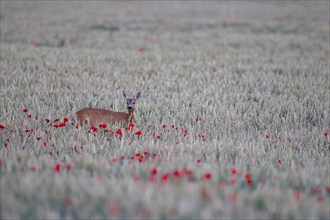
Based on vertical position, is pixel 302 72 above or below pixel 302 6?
below

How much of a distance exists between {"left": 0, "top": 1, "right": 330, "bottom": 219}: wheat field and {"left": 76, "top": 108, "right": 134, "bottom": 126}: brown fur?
20 cm

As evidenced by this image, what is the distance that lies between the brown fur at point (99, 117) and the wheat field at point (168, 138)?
198 mm

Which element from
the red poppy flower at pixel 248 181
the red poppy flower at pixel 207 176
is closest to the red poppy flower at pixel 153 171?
the red poppy flower at pixel 207 176

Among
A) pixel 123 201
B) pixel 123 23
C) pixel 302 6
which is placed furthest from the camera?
pixel 302 6

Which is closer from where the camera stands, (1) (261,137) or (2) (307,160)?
(2) (307,160)

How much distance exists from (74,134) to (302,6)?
3386 centimetres

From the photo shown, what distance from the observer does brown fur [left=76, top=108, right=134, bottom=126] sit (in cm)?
655

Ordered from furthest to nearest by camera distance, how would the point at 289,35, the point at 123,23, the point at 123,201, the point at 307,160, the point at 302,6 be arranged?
the point at 302,6
the point at 123,23
the point at 289,35
the point at 307,160
the point at 123,201

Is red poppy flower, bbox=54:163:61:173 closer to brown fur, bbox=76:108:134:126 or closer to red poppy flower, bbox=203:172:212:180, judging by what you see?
red poppy flower, bbox=203:172:212:180

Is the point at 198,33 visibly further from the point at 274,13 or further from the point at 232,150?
the point at 232,150

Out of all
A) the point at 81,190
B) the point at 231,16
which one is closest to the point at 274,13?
the point at 231,16

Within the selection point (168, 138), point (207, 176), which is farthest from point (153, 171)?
point (168, 138)

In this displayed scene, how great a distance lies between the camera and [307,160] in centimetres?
477

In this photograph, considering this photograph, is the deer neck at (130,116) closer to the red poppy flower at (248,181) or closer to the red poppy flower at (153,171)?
the red poppy flower at (153,171)
